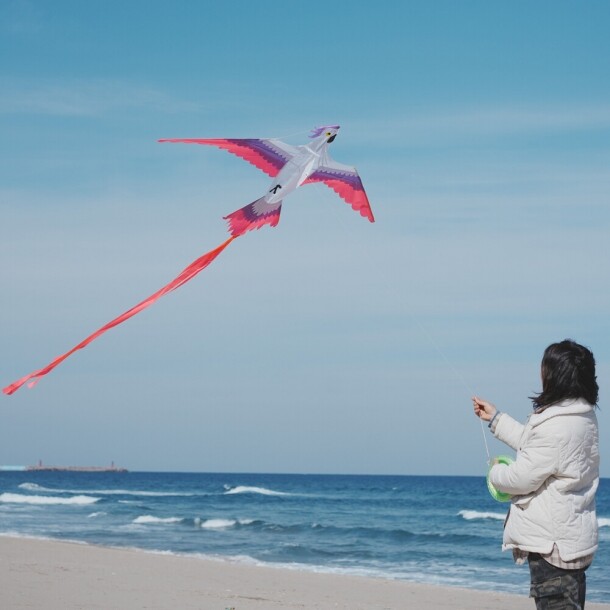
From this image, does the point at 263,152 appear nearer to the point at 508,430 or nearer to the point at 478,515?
the point at 508,430

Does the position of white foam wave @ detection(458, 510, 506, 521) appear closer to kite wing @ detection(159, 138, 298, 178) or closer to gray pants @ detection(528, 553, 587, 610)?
kite wing @ detection(159, 138, 298, 178)

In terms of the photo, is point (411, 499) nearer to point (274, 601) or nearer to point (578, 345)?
point (274, 601)

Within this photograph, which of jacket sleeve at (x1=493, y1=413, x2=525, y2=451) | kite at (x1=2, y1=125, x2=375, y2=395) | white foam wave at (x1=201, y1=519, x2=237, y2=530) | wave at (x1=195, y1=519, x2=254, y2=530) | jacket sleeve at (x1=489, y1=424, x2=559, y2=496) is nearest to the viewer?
jacket sleeve at (x1=489, y1=424, x2=559, y2=496)

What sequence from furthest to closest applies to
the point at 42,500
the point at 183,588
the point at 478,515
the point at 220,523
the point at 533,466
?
the point at 42,500 < the point at 478,515 < the point at 220,523 < the point at 183,588 < the point at 533,466

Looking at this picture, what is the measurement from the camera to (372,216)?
4.91 m

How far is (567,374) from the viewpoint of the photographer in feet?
8.99

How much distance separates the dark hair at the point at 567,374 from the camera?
2.74 metres

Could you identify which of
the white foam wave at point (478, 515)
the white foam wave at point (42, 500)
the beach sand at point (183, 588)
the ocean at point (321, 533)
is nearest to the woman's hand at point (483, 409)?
the beach sand at point (183, 588)

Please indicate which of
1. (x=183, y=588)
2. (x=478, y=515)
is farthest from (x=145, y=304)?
(x=478, y=515)

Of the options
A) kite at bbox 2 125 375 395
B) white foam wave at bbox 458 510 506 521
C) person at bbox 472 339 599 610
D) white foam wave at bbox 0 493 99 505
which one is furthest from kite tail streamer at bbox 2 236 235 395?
white foam wave at bbox 0 493 99 505

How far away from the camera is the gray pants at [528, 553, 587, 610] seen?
107 inches

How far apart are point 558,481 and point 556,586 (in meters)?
0.30

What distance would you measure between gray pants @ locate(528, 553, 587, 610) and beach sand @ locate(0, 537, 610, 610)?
468 cm

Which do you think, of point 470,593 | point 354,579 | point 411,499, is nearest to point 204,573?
point 354,579
